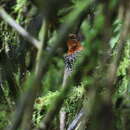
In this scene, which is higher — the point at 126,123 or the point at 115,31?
the point at 115,31

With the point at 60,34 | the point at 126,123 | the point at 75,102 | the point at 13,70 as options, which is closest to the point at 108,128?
the point at 60,34

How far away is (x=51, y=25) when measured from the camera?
0.94 m

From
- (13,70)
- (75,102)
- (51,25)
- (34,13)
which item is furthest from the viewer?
(75,102)

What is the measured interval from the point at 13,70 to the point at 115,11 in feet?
3.16

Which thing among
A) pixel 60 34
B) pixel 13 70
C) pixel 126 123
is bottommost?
pixel 126 123

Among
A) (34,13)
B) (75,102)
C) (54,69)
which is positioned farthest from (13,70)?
(54,69)

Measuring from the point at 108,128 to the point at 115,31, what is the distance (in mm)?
402

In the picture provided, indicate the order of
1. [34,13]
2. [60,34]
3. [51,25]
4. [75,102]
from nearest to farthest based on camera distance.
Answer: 1. [60,34]
2. [51,25]
3. [34,13]
4. [75,102]

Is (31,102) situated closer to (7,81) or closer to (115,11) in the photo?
(115,11)

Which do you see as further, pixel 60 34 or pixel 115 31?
pixel 115 31

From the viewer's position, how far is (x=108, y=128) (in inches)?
30.8

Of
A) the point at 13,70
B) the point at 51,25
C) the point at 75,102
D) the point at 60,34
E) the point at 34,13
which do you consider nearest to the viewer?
the point at 60,34

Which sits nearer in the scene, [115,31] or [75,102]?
[115,31]

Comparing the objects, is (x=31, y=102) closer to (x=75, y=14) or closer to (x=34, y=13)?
(x=75, y=14)
